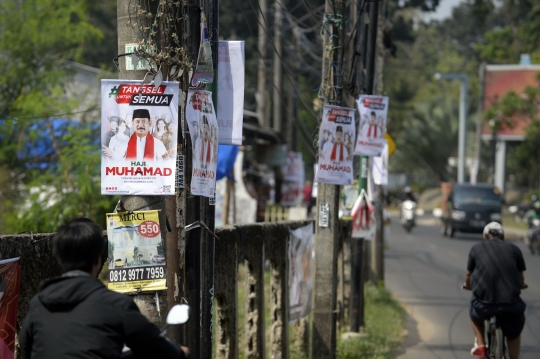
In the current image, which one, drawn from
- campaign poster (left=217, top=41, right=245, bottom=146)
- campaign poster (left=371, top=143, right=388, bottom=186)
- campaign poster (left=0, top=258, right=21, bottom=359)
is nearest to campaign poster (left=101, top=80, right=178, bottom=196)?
campaign poster (left=0, top=258, right=21, bottom=359)

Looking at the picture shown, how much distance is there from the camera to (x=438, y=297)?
15539 millimetres

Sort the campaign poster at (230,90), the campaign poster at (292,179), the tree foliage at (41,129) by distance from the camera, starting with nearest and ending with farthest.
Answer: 1. the campaign poster at (230,90)
2. the tree foliage at (41,129)
3. the campaign poster at (292,179)

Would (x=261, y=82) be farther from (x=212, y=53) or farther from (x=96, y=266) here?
(x=96, y=266)

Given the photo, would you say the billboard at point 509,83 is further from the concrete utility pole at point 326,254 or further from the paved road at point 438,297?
the concrete utility pole at point 326,254

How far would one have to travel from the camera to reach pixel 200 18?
4.88 m

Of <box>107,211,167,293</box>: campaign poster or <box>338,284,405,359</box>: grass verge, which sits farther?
<box>338,284,405,359</box>: grass verge

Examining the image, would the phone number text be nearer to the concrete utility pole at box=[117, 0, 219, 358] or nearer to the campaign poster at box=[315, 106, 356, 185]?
the concrete utility pole at box=[117, 0, 219, 358]

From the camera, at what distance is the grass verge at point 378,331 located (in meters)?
9.99

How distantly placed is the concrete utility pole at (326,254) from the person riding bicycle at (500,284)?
154 centimetres

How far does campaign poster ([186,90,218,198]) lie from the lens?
478 centimetres

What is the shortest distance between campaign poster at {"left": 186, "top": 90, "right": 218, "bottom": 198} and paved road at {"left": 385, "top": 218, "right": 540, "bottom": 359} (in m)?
6.07

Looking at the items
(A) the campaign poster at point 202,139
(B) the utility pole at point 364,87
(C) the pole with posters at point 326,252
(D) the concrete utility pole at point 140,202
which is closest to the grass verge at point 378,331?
(B) the utility pole at point 364,87

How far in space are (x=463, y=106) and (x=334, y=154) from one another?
29417 millimetres

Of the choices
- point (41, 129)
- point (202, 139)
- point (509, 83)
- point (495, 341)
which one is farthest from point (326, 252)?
point (509, 83)
